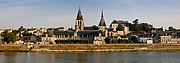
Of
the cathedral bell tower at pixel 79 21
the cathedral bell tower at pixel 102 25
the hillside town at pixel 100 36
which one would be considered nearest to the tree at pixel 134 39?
the hillside town at pixel 100 36

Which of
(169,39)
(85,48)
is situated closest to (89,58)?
(85,48)

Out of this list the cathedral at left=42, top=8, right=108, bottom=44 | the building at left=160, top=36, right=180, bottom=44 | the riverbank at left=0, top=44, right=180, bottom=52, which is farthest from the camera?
the cathedral at left=42, top=8, right=108, bottom=44

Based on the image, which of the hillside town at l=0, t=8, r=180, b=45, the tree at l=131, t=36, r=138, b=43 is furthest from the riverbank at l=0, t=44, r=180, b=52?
the tree at l=131, t=36, r=138, b=43

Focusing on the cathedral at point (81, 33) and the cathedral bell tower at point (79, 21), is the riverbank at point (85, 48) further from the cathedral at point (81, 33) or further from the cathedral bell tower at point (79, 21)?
the cathedral bell tower at point (79, 21)

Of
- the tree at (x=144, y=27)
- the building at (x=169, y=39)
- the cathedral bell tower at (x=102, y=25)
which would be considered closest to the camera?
the building at (x=169, y=39)

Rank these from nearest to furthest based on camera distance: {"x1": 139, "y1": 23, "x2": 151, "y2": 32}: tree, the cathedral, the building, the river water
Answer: the river water → the building → the cathedral → {"x1": 139, "y1": 23, "x2": 151, "y2": 32}: tree

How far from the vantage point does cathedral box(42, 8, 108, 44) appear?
81.8 meters

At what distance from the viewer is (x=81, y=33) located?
279ft

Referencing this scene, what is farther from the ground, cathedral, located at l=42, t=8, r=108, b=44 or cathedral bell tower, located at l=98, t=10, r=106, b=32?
cathedral bell tower, located at l=98, t=10, r=106, b=32

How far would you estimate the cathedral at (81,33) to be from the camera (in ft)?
268

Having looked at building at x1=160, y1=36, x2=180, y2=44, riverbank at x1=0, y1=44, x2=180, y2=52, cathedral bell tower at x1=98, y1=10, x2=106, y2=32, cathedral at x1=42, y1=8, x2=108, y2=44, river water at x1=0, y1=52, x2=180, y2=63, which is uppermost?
cathedral bell tower at x1=98, y1=10, x2=106, y2=32

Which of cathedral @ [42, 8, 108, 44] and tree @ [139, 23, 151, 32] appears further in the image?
tree @ [139, 23, 151, 32]

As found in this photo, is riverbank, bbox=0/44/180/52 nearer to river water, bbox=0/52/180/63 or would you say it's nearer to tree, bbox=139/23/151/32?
river water, bbox=0/52/180/63

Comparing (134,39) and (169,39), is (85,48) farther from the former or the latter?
(169,39)
